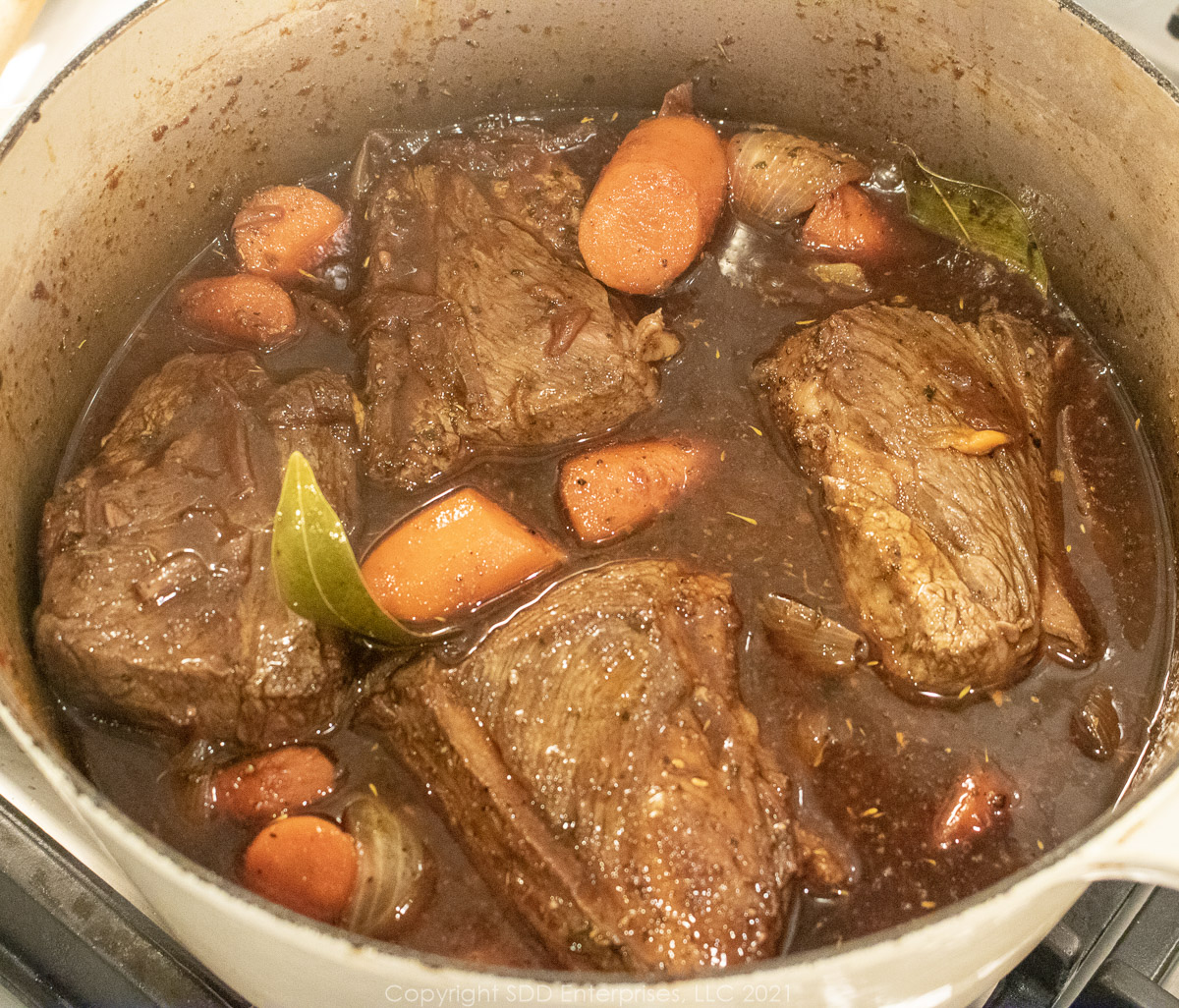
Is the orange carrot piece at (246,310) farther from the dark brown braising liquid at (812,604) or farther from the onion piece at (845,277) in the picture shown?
the onion piece at (845,277)

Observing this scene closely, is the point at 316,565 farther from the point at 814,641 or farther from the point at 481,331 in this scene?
the point at 814,641

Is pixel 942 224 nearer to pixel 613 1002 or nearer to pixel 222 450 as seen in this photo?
pixel 222 450

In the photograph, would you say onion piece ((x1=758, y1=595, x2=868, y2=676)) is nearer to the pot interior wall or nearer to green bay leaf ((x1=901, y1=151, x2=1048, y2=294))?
the pot interior wall

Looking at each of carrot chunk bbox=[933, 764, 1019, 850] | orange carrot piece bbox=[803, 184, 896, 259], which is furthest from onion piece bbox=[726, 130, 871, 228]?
carrot chunk bbox=[933, 764, 1019, 850]

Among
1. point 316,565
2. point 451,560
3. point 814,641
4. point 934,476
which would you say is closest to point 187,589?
point 316,565

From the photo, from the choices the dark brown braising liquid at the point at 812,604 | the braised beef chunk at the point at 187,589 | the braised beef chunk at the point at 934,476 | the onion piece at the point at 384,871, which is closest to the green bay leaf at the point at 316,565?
the braised beef chunk at the point at 187,589

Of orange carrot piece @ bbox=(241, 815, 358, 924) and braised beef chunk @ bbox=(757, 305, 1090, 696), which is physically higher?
braised beef chunk @ bbox=(757, 305, 1090, 696)
